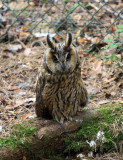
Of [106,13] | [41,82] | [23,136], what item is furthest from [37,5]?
[23,136]

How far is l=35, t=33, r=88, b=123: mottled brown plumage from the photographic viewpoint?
323 cm

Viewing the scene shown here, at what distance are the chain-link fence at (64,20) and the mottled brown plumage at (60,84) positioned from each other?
247cm

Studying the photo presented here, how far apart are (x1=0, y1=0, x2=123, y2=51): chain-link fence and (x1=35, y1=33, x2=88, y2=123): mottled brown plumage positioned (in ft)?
8.11

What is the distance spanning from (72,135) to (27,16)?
448 centimetres

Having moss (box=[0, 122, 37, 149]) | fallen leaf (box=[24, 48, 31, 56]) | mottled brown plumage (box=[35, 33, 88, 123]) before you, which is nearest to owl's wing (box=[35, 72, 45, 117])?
mottled brown plumage (box=[35, 33, 88, 123])

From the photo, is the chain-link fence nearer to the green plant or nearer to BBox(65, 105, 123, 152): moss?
BBox(65, 105, 123, 152): moss

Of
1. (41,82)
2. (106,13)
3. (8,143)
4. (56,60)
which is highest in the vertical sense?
(106,13)

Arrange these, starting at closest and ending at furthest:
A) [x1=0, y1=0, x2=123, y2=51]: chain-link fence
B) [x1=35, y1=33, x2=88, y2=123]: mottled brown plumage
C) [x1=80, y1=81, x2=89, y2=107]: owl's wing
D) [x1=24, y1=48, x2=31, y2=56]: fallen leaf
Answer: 1. [x1=35, y1=33, x2=88, y2=123]: mottled brown plumage
2. [x1=80, y1=81, x2=89, y2=107]: owl's wing
3. [x1=24, y1=48, x2=31, y2=56]: fallen leaf
4. [x1=0, y1=0, x2=123, y2=51]: chain-link fence

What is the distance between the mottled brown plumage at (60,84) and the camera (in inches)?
127

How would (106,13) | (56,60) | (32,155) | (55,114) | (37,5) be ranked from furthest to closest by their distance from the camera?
(37,5) → (106,13) → (55,114) → (32,155) → (56,60)

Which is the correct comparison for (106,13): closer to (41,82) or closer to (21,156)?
(41,82)

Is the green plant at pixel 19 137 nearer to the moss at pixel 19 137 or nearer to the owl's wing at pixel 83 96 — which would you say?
the moss at pixel 19 137

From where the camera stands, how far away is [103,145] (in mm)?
3648

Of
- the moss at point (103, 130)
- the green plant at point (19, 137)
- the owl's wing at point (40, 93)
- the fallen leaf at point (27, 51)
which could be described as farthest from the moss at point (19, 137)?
the fallen leaf at point (27, 51)
